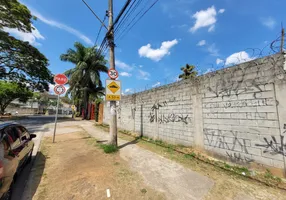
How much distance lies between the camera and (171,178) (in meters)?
3.57

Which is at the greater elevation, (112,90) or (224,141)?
(112,90)

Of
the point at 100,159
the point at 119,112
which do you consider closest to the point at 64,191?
the point at 100,159

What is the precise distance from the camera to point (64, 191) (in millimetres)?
2975

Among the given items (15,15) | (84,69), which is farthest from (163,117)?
(84,69)

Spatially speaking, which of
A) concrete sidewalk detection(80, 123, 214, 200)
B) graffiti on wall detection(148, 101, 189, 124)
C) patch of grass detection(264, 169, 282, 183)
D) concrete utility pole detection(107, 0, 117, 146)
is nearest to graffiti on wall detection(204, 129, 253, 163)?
patch of grass detection(264, 169, 282, 183)

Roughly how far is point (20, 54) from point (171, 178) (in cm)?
1926

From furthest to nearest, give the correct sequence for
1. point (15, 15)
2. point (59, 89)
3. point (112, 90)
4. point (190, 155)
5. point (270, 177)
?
point (15, 15) < point (59, 89) < point (112, 90) < point (190, 155) < point (270, 177)

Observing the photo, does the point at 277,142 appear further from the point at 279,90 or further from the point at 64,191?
the point at 64,191

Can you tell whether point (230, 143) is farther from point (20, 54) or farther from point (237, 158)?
point (20, 54)

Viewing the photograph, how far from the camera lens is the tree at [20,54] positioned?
1317 cm

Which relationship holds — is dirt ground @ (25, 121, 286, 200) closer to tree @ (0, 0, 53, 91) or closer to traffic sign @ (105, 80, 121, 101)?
traffic sign @ (105, 80, 121, 101)

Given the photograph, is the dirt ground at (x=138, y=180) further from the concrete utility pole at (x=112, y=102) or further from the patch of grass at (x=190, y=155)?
the concrete utility pole at (x=112, y=102)

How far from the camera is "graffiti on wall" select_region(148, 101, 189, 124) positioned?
613 cm

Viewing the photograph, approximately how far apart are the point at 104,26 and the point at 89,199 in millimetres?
6637
